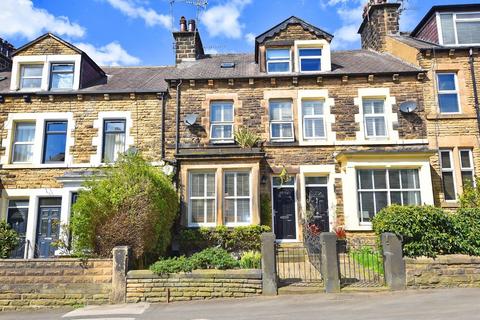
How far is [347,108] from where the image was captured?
15156mm

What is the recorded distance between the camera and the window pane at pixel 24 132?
1567 centimetres

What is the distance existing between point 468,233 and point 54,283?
10.7 metres

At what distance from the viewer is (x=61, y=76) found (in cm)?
1633

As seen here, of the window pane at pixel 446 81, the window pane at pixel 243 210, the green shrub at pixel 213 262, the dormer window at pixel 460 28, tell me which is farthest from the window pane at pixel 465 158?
the green shrub at pixel 213 262

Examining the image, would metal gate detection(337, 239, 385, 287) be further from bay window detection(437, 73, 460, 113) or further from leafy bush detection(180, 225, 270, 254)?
bay window detection(437, 73, 460, 113)

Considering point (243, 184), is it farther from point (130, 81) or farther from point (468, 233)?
point (130, 81)

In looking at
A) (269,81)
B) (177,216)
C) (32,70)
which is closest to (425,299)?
(177,216)

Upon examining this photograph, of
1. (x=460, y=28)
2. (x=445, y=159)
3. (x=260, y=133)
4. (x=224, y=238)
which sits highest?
(x=460, y=28)

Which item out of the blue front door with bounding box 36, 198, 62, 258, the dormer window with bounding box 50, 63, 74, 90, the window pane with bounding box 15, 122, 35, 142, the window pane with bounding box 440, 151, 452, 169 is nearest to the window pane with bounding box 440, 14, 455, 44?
the window pane with bounding box 440, 151, 452, 169

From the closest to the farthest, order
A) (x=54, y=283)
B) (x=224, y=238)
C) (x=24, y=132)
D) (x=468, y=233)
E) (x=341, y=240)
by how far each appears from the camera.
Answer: (x=54, y=283) < (x=468, y=233) < (x=224, y=238) < (x=341, y=240) < (x=24, y=132)

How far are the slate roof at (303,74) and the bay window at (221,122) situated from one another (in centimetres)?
124

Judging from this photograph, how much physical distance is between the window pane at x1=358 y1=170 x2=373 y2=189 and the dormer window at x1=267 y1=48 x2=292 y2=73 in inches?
213

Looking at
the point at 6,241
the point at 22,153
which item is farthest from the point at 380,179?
the point at 22,153

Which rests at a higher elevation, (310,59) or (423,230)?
(310,59)
